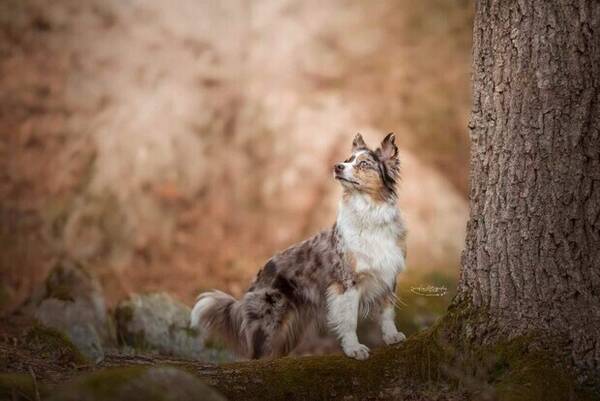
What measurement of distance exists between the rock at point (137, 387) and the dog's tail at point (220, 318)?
2.54 m

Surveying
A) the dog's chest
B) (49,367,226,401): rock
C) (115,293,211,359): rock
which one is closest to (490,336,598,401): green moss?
the dog's chest

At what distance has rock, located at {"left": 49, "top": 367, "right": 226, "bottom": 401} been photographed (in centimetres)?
353

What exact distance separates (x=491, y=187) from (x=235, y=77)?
7.05 m

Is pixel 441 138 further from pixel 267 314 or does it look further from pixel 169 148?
pixel 267 314

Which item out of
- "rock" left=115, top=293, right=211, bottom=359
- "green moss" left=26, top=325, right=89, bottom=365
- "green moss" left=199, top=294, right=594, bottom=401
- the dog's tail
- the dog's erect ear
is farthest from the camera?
"rock" left=115, top=293, right=211, bottom=359

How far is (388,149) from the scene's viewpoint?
6121mm

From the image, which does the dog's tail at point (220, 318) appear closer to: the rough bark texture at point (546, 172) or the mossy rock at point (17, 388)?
the mossy rock at point (17, 388)

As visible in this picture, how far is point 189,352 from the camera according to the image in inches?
309

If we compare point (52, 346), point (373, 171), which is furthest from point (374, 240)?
point (52, 346)

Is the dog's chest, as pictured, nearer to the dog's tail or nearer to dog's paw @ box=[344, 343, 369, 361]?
dog's paw @ box=[344, 343, 369, 361]

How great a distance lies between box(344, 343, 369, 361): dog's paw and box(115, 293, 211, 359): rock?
2.81 m

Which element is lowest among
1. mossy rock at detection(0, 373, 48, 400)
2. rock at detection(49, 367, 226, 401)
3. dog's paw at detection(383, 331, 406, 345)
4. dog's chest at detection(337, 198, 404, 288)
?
mossy rock at detection(0, 373, 48, 400)

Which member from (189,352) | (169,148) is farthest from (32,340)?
(169,148)

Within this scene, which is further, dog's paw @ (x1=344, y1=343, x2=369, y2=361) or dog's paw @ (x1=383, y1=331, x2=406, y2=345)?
dog's paw @ (x1=383, y1=331, x2=406, y2=345)
